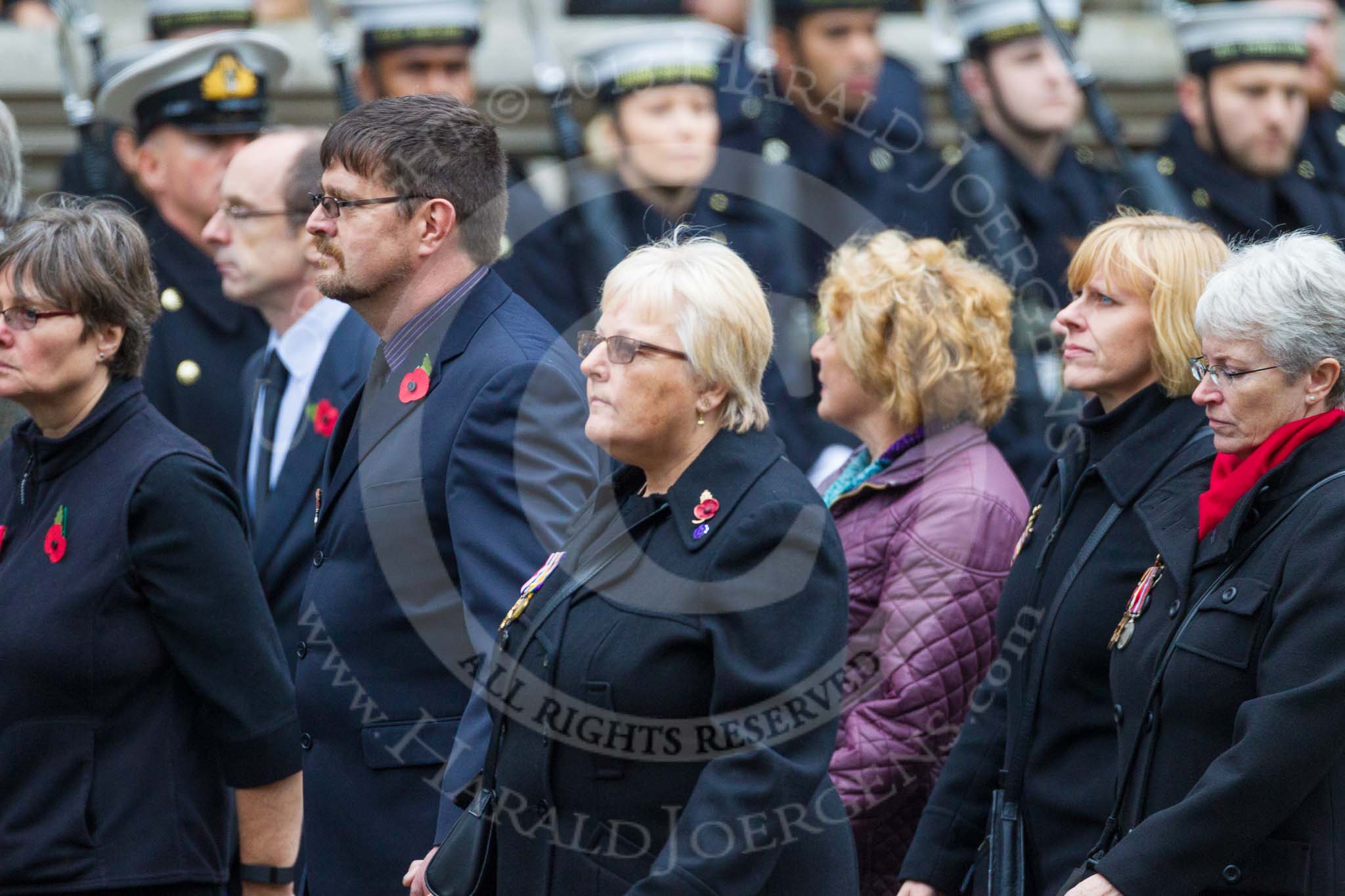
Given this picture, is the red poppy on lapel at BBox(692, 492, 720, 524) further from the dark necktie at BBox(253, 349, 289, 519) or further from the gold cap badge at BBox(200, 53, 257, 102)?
the gold cap badge at BBox(200, 53, 257, 102)

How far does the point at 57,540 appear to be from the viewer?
11.0 ft

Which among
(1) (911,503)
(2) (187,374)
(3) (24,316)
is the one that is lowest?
(2) (187,374)

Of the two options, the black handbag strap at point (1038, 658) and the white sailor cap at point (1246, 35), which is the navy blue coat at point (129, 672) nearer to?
the black handbag strap at point (1038, 658)

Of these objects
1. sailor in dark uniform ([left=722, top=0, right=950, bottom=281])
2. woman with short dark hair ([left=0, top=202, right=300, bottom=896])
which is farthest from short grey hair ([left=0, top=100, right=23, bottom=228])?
sailor in dark uniform ([left=722, top=0, right=950, bottom=281])

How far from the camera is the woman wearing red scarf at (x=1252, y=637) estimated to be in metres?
2.90

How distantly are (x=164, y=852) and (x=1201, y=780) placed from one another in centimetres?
172

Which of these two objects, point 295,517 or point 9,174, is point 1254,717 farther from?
point 9,174

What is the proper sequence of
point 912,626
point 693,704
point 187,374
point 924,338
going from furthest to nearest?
point 187,374 < point 924,338 < point 912,626 < point 693,704

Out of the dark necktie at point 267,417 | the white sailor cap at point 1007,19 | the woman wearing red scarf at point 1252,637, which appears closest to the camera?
the woman wearing red scarf at point 1252,637

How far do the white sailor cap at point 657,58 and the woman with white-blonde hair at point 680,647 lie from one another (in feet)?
11.5

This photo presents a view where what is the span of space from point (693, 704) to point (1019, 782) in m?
0.92

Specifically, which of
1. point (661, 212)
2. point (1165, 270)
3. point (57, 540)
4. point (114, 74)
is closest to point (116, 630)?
point (57, 540)

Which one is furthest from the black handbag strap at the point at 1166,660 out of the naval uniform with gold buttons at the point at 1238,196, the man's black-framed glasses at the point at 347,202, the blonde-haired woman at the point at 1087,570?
the naval uniform with gold buttons at the point at 1238,196

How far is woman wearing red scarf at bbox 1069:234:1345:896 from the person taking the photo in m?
2.90
